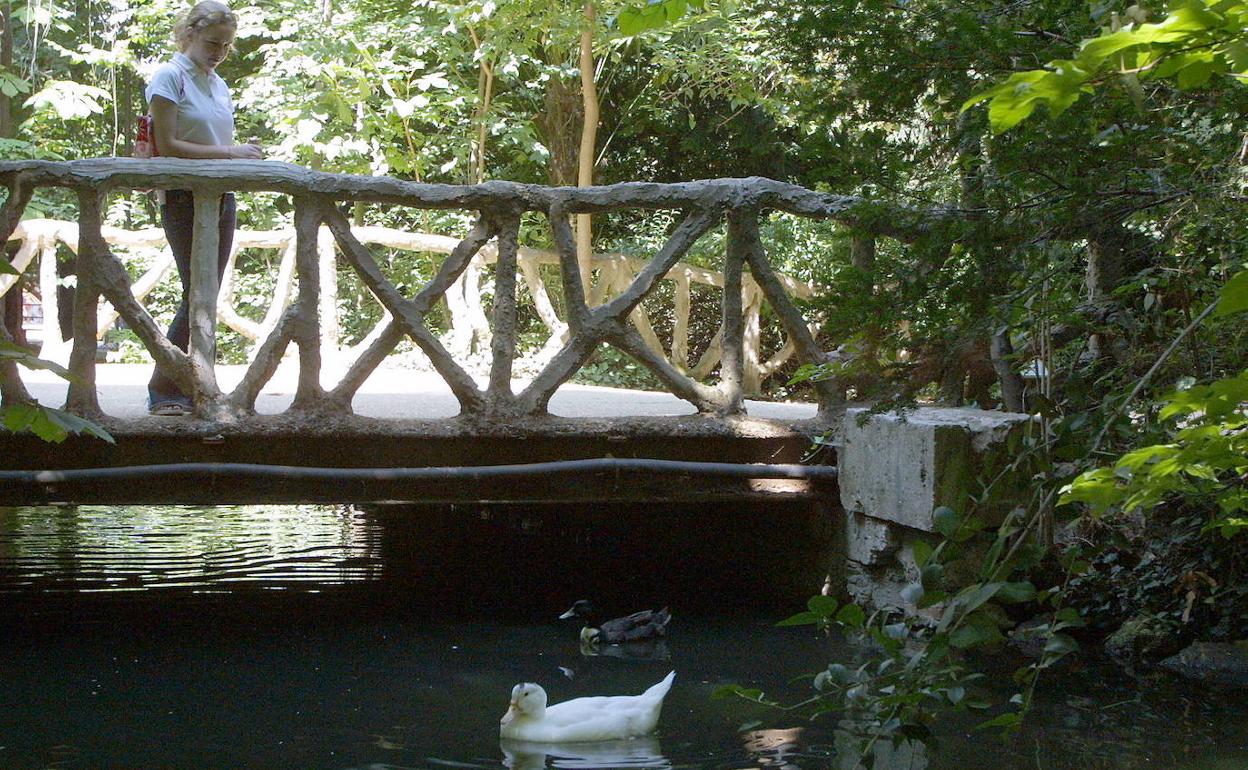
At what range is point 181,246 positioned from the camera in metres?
5.98

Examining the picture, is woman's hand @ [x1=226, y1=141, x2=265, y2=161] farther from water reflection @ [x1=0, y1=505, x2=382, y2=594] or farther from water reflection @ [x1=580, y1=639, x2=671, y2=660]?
water reflection @ [x1=580, y1=639, x2=671, y2=660]

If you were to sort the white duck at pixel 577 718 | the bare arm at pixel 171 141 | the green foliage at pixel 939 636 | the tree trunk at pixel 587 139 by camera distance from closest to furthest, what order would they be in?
the green foliage at pixel 939 636, the white duck at pixel 577 718, the bare arm at pixel 171 141, the tree trunk at pixel 587 139

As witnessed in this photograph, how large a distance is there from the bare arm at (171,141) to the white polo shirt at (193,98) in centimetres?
4

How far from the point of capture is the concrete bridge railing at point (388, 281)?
220 inches

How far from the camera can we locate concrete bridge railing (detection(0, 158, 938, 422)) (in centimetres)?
559

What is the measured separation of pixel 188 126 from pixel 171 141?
0.49 ft

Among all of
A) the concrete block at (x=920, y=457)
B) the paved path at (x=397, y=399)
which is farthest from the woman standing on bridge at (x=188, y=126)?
the concrete block at (x=920, y=457)

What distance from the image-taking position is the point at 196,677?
5449 millimetres

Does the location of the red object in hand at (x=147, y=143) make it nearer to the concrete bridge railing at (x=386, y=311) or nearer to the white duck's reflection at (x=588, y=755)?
the white duck's reflection at (x=588, y=755)

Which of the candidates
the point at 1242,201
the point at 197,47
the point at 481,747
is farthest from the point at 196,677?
the point at 1242,201

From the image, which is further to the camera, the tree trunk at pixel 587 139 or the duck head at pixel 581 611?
the tree trunk at pixel 587 139

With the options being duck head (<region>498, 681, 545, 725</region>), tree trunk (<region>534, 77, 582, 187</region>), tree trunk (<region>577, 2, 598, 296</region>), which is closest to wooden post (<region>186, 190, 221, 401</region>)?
duck head (<region>498, 681, 545, 725</region>)

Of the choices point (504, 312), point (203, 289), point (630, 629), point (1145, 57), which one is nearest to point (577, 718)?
point (630, 629)

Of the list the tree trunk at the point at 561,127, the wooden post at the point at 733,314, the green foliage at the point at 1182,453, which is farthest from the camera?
the tree trunk at the point at 561,127
